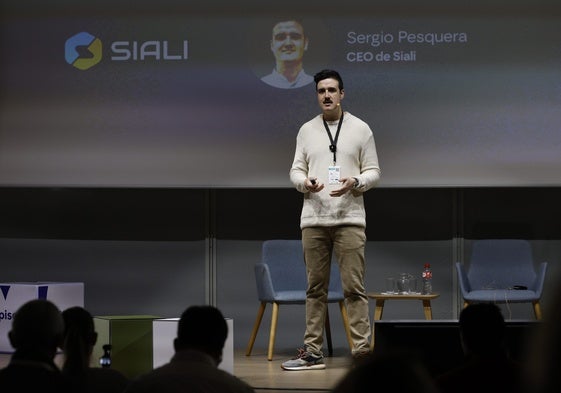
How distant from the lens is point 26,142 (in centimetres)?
697

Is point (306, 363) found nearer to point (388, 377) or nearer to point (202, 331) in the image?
point (202, 331)

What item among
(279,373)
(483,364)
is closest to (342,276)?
(279,373)

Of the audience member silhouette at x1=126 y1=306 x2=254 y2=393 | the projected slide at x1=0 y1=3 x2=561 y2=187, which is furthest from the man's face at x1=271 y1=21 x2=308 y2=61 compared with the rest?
the audience member silhouette at x1=126 y1=306 x2=254 y2=393

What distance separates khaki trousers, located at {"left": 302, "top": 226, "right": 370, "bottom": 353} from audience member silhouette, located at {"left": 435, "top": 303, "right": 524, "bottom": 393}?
290 centimetres

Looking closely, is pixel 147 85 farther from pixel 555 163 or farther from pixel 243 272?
pixel 555 163

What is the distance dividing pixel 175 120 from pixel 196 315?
474cm

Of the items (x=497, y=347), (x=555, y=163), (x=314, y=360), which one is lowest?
(x=314, y=360)

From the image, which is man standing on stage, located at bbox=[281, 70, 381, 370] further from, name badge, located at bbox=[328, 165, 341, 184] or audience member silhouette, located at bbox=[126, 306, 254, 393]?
audience member silhouette, located at bbox=[126, 306, 254, 393]

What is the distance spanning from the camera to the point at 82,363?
7.64 feet

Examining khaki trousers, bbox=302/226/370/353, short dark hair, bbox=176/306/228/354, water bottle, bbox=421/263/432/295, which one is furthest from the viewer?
water bottle, bbox=421/263/432/295

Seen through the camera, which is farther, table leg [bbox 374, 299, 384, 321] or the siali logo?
the siali logo

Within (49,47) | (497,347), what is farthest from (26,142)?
(497,347)

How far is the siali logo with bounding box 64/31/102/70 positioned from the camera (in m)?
6.91

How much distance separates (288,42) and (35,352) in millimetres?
4998
